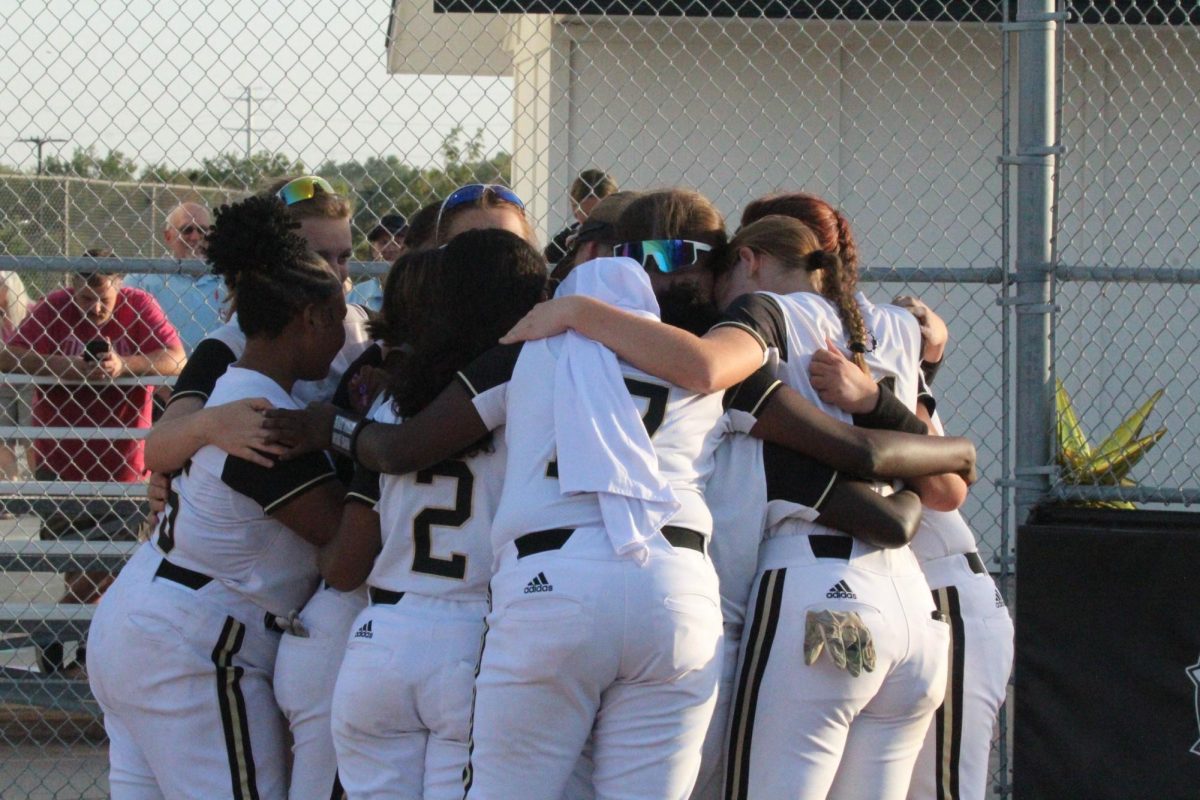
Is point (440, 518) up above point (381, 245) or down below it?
below

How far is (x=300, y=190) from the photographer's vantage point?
358 cm

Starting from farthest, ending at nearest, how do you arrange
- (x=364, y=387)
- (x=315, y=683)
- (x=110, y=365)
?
(x=110, y=365)
(x=364, y=387)
(x=315, y=683)

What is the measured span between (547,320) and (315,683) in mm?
1017

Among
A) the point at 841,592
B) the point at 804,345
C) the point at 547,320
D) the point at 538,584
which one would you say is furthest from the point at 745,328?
the point at 538,584

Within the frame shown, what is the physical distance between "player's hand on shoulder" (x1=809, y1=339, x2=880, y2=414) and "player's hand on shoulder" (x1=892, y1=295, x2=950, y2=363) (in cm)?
50

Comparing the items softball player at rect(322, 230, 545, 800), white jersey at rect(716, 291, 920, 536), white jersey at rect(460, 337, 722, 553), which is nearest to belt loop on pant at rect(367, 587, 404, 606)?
softball player at rect(322, 230, 545, 800)

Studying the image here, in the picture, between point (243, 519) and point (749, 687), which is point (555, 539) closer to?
point (749, 687)

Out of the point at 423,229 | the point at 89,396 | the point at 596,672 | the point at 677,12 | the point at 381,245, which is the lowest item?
the point at 596,672

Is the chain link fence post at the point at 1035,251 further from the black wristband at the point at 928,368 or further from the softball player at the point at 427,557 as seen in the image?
the softball player at the point at 427,557

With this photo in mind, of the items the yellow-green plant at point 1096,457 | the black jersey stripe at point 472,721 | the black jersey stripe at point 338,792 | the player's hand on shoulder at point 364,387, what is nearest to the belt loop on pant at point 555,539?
the black jersey stripe at point 472,721

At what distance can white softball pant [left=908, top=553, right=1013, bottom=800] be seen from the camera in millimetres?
3125

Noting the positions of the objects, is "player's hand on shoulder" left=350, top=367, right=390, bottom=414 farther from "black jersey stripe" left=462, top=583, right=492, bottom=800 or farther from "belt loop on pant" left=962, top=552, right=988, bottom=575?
"belt loop on pant" left=962, top=552, right=988, bottom=575

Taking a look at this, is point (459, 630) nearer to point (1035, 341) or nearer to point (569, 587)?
point (569, 587)

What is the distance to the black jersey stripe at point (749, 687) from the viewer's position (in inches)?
109
